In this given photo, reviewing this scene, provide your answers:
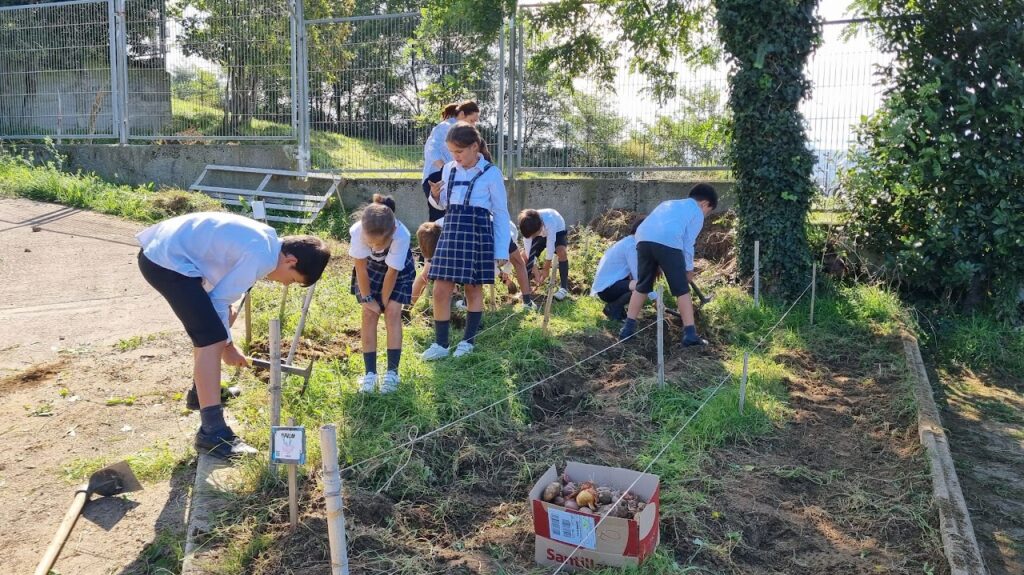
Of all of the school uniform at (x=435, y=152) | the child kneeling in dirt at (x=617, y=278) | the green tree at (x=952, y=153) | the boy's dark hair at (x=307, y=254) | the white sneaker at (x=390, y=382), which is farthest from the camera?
the green tree at (x=952, y=153)

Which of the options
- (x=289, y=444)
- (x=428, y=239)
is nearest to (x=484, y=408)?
(x=289, y=444)

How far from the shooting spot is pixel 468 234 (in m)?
5.77

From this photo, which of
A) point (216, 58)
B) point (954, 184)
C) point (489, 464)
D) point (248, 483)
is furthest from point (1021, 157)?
point (216, 58)

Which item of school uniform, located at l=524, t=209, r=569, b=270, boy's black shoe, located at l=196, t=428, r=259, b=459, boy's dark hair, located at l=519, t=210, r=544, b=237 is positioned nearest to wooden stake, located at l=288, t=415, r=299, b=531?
boy's black shoe, located at l=196, t=428, r=259, b=459

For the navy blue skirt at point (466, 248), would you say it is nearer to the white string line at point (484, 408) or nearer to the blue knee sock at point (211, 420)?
the white string line at point (484, 408)

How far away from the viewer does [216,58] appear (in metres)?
11.3

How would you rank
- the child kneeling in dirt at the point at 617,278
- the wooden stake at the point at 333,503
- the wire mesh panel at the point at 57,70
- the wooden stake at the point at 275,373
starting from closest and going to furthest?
the wooden stake at the point at 333,503
the wooden stake at the point at 275,373
the child kneeling in dirt at the point at 617,278
the wire mesh panel at the point at 57,70

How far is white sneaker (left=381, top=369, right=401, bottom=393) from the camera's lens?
4.73 m

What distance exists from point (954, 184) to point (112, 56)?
1118 centimetres

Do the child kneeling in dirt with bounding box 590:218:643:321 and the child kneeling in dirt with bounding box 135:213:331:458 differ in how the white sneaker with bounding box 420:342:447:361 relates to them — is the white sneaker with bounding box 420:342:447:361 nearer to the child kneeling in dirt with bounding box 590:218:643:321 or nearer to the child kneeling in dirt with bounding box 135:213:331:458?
the child kneeling in dirt with bounding box 135:213:331:458

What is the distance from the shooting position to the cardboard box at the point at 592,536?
304 cm

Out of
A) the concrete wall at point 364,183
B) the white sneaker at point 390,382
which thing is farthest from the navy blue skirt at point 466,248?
the concrete wall at point 364,183

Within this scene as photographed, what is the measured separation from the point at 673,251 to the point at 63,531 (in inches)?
173

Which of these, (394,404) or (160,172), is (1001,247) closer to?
(394,404)
